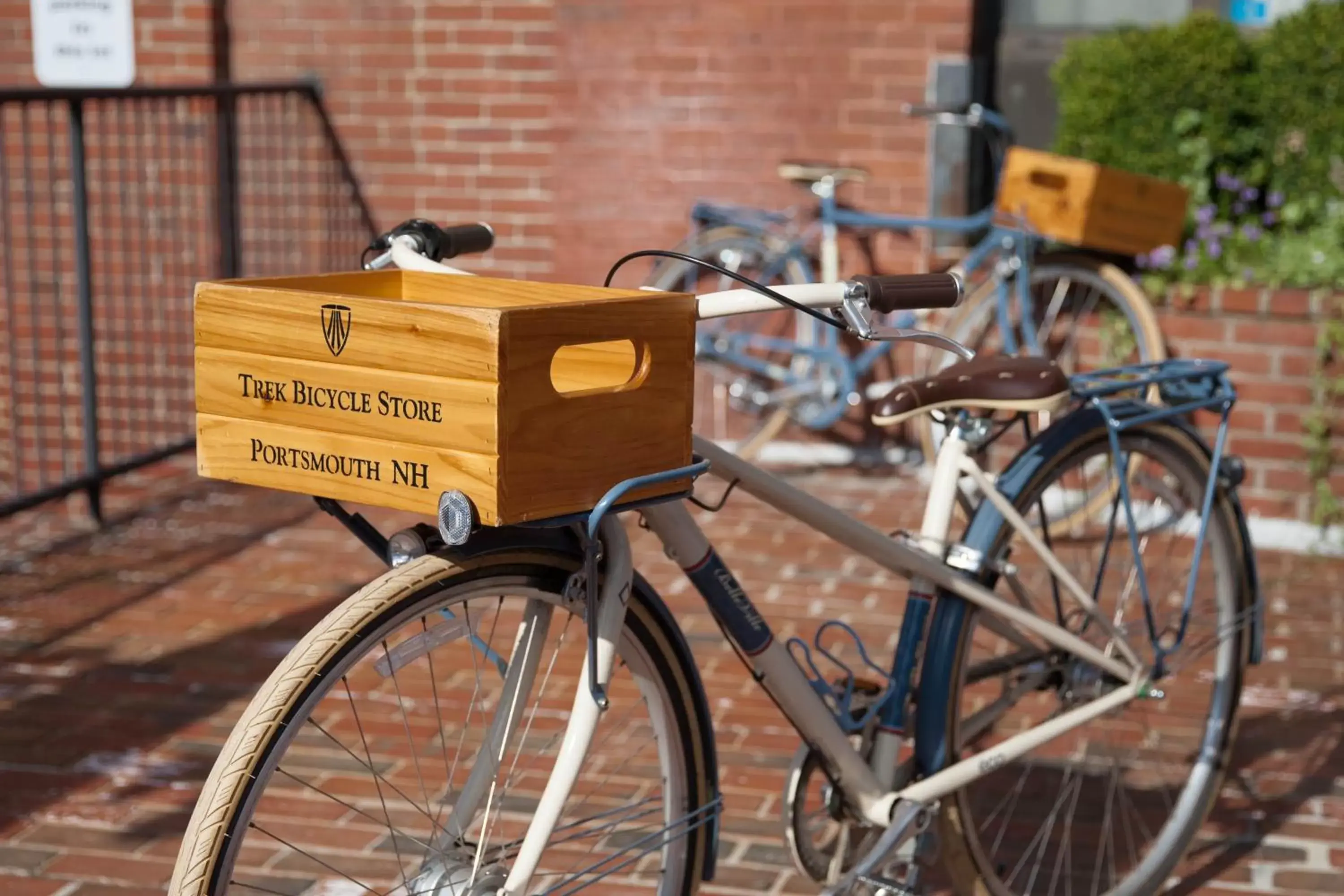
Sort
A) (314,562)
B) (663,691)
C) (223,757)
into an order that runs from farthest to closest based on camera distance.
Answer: (314,562), (663,691), (223,757)

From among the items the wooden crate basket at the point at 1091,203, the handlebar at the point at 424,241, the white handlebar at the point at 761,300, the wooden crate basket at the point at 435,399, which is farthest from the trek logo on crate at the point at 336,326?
the wooden crate basket at the point at 1091,203

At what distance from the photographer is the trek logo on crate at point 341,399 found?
2.21 m

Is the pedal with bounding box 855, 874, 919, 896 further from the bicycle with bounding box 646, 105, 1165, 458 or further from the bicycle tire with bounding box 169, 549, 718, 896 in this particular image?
the bicycle with bounding box 646, 105, 1165, 458

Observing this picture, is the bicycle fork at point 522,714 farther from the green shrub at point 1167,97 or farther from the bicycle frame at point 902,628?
the green shrub at point 1167,97

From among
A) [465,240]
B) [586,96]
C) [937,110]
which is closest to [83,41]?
[586,96]

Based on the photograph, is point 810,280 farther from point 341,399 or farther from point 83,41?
point 341,399

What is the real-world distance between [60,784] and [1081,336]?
4108 mm

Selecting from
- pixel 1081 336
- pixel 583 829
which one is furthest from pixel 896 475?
pixel 583 829

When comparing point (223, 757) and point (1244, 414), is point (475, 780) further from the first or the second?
point (1244, 414)

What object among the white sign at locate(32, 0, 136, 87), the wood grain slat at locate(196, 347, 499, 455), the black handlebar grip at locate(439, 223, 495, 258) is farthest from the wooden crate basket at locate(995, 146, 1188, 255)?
the wood grain slat at locate(196, 347, 499, 455)

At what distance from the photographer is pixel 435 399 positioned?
2.19 meters

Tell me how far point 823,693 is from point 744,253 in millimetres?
4321

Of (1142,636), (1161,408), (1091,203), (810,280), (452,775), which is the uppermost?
(1091,203)

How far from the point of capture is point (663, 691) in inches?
104
